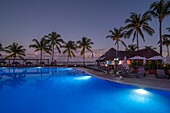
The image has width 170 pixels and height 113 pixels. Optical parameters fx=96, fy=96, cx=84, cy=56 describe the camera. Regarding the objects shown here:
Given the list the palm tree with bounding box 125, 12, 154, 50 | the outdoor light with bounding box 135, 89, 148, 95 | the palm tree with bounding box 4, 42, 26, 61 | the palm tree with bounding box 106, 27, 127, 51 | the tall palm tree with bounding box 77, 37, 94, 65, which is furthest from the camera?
the palm tree with bounding box 4, 42, 26, 61

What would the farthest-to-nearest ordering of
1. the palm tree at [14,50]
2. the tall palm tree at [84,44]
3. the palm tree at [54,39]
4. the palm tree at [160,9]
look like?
the palm tree at [14,50] < the tall palm tree at [84,44] < the palm tree at [54,39] < the palm tree at [160,9]

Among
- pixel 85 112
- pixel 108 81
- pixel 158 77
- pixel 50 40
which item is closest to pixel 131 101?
pixel 85 112

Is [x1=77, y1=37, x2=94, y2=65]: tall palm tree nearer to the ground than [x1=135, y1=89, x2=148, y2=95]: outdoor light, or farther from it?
farther from it

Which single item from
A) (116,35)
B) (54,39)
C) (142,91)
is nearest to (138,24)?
(116,35)

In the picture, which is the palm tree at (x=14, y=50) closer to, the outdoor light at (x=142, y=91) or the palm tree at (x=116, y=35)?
the palm tree at (x=116, y=35)

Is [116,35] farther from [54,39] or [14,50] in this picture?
[14,50]

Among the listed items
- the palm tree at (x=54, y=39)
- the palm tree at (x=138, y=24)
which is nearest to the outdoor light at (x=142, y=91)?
the palm tree at (x=138, y=24)

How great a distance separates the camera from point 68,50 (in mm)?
31641

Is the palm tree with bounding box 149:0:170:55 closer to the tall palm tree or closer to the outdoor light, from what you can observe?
the outdoor light

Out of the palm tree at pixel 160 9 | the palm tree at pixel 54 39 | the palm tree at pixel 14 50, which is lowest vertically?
the palm tree at pixel 14 50

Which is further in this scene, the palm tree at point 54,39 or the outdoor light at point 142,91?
the palm tree at point 54,39

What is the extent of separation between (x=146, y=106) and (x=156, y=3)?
1892 centimetres

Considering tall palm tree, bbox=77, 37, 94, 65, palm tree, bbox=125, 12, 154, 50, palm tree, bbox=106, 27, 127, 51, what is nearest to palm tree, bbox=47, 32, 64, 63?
tall palm tree, bbox=77, 37, 94, 65

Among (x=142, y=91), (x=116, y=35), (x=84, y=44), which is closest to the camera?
(x=142, y=91)
